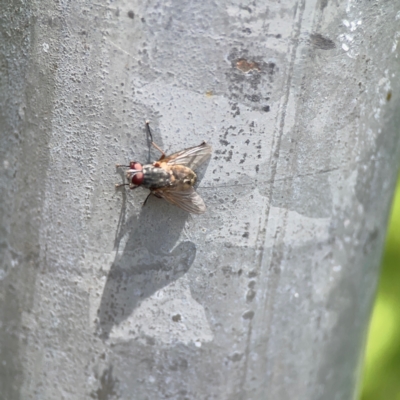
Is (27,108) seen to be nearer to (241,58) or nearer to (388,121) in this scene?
(241,58)

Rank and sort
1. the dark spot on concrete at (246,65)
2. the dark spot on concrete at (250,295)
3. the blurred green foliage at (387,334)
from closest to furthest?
the dark spot on concrete at (246,65), the dark spot on concrete at (250,295), the blurred green foliage at (387,334)

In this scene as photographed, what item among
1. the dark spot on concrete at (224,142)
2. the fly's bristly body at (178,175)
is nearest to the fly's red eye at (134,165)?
the fly's bristly body at (178,175)

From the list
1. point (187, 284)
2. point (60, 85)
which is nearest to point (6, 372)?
point (187, 284)

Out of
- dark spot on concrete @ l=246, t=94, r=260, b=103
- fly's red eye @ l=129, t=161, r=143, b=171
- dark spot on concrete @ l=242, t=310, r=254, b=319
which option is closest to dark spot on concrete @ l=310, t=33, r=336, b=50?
dark spot on concrete @ l=246, t=94, r=260, b=103

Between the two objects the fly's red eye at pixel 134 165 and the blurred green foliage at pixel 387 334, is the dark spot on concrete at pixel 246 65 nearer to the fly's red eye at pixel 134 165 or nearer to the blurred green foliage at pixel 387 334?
the fly's red eye at pixel 134 165

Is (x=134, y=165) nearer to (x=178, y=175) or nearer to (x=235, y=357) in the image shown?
(x=178, y=175)

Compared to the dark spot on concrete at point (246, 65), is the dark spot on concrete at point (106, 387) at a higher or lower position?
lower

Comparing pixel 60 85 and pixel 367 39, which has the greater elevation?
pixel 367 39
